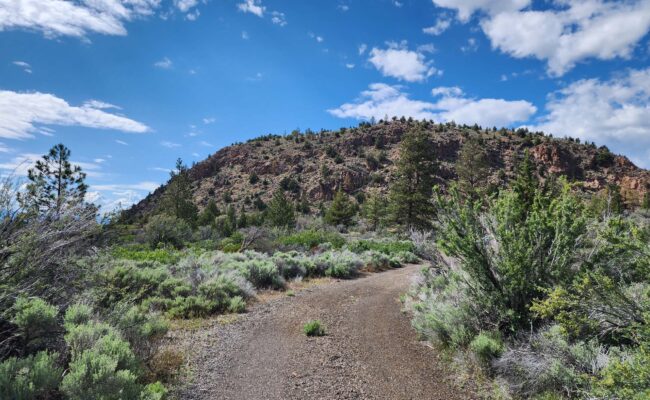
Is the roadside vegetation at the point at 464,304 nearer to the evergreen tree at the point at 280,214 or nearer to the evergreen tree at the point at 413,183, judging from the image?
the evergreen tree at the point at 413,183

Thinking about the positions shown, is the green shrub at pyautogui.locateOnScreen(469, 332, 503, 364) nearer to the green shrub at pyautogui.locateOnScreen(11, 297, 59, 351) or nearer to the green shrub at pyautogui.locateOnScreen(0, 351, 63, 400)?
the green shrub at pyautogui.locateOnScreen(0, 351, 63, 400)

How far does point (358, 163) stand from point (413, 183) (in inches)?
1666

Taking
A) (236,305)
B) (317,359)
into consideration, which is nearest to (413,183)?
(236,305)

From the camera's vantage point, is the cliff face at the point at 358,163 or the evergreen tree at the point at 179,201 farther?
the cliff face at the point at 358,163

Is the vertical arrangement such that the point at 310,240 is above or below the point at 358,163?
below

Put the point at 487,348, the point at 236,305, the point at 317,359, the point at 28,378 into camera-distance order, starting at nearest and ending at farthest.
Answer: the point at 28,378 < the point at 487,348 < the point at 317,359 < the point at 236,305

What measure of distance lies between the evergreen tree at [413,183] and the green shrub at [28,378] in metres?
30.0

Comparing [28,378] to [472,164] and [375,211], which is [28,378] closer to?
[375,211]

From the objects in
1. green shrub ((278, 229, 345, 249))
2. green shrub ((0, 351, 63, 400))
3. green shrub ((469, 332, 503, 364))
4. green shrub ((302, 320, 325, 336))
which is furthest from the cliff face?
green shrub ((0, 351, 63, 400))

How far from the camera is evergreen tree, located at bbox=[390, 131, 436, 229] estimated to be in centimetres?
3203

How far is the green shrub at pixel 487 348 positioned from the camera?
5160mm

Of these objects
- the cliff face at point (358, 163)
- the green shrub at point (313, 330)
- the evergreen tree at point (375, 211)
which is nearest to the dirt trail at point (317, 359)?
the green shrub at point (313, 330)

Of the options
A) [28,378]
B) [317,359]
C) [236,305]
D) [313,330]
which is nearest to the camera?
[28,378]

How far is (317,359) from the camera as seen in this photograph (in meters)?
6.04
